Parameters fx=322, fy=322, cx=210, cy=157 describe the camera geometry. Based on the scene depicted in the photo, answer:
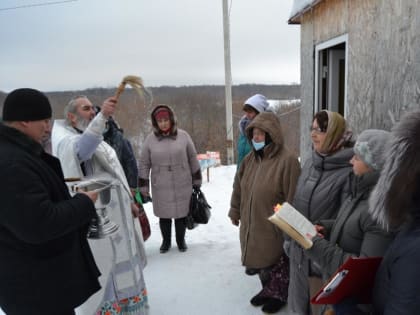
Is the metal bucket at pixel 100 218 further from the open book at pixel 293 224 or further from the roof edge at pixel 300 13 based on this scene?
the roof edge at pixel 300 13

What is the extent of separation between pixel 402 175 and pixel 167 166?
2.85 metres

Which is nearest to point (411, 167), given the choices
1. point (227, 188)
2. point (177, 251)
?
point (177, 251)

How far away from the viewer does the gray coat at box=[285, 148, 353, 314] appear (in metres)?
1.90

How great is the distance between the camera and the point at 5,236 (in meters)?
1.42

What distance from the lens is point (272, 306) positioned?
105 inches

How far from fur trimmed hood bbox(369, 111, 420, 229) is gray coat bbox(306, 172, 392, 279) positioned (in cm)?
35

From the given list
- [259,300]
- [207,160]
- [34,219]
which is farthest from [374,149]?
[207,160]

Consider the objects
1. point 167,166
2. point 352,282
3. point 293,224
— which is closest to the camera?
point 352,282

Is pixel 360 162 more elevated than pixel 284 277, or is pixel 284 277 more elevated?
pixel 360 162

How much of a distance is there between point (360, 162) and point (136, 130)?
1978 centimetres

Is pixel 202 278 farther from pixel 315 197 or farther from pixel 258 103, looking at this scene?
pixel 258 103

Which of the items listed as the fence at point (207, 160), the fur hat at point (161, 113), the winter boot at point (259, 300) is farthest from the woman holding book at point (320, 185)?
the fence at point (207, 160)

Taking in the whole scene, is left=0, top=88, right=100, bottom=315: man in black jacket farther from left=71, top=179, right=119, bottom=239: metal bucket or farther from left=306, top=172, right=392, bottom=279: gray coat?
left=306, top=172, right=392, bottom=279: gray coat

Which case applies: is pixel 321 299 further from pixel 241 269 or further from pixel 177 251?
pixel 177 251
